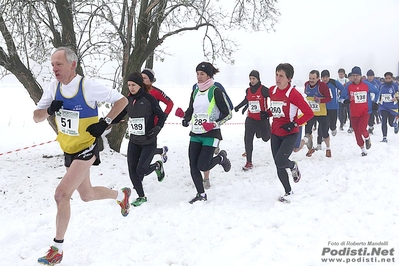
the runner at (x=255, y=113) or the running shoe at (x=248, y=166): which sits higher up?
the runner at (x=255, y=113)

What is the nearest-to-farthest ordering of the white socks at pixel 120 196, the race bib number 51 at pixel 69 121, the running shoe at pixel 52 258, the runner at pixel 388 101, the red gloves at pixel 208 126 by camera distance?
the running shoe at pixel 52 258
the race bib number 51 at pixel 69 121
the white socks at pixel 120 196
the red gloves at pixel 208 126
the runner at pixel 388 101

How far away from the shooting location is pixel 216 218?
4484 mm

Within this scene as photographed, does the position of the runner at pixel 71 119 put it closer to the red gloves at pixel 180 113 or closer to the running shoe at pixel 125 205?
the running shoe at pixel 125 205

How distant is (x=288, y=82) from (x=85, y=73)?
5311mm

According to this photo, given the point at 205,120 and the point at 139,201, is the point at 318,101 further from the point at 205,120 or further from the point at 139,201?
the point at 139,201

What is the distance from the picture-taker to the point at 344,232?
387 centimetres

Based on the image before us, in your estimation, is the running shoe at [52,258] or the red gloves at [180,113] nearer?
the running shoe at [52,258]

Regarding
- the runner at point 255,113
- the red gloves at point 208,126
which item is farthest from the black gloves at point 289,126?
the runner at point 255,113

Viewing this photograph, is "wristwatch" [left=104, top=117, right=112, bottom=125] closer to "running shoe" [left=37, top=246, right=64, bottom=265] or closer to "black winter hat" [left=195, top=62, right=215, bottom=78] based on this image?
"running shoe" [left=37, top=246, right=64, bottom=265]

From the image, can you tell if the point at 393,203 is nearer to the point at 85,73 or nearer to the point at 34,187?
the point at 34,187

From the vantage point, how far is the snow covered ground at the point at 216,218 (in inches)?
140

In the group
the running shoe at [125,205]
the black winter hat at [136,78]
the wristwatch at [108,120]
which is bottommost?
the running shoe at [125,205]

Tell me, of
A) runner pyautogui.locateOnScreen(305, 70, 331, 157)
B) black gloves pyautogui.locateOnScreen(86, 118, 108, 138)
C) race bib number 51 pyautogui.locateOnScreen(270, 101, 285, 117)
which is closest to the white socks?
black gloves pyautogui.locateOnScreen(86, 118, 108, 138)

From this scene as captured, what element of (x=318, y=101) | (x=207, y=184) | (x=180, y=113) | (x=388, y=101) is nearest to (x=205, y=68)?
(x=180, y=113)
